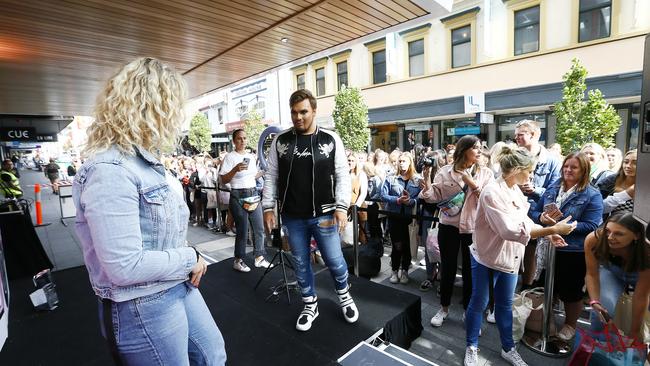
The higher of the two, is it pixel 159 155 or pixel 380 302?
pixel 159 155

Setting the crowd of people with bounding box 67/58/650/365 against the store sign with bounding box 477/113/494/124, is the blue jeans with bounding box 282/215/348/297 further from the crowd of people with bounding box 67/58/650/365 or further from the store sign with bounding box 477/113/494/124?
the store sign with bounding box 477/113/494/124

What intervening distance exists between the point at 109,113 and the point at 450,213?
9.20 ft

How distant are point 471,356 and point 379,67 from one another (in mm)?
16958

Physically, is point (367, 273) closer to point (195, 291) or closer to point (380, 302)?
point (380, 302)

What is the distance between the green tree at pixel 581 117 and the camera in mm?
8078

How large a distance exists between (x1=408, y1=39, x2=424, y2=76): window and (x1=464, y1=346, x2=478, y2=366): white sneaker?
1536 cm

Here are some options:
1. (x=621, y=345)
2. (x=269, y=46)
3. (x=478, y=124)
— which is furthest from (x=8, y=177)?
(x=478, y=124)

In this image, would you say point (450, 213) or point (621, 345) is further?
point (450, 213)

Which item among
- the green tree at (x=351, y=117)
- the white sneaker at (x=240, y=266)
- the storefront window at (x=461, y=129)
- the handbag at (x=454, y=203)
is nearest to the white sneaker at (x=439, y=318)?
the handbag at (x=454, y=203)

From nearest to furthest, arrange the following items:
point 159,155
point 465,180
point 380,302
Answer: point 159,155
point 465,180
point 380,302

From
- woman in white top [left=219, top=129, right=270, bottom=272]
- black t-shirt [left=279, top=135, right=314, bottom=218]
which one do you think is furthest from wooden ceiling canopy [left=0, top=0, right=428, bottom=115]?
black t-shirt [left=279, top=135, right=314, bottom=218]

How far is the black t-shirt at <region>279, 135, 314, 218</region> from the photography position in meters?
2.61

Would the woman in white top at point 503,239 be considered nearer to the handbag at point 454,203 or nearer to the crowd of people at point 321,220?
the crowd of people at point 321,220

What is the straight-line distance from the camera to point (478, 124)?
14.4 m
